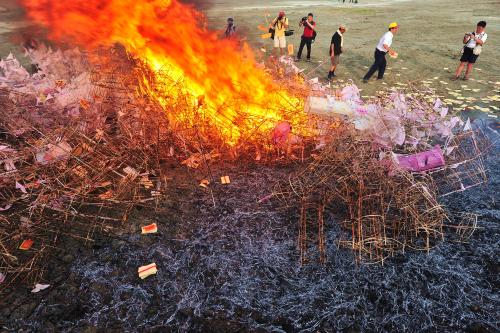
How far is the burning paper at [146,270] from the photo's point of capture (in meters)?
3.64

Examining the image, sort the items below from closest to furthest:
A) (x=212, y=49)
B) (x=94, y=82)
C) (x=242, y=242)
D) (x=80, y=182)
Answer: (x=242, y=242) < (x=80, y=182) < (x=212, y=49) < (x=94, y=82)

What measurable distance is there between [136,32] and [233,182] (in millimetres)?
3820

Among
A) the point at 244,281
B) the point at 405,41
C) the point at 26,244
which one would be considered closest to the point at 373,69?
the point at 405,41

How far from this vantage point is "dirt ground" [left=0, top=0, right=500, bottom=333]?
10.5 ft

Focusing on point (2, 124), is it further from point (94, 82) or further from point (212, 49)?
point (212, 49)

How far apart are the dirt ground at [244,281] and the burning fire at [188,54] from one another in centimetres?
179

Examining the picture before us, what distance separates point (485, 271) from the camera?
3721 mm

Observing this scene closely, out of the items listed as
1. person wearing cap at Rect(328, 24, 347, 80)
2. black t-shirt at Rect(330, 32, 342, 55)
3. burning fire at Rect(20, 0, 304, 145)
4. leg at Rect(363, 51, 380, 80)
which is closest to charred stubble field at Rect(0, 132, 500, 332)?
burning fire at Rect(20, 0, 304, 145)

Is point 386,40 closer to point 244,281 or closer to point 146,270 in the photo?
point 244,281

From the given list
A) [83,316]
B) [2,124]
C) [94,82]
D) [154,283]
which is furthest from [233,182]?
[2,124]

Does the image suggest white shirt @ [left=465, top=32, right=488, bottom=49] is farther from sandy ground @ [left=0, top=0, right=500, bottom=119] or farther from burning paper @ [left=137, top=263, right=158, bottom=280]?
burning paper @ [left=137, top=263, right=158, bottom=280]

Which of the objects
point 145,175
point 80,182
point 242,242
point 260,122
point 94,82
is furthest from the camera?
point 94,82

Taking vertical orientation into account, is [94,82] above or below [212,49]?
below

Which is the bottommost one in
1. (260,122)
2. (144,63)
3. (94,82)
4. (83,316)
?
(83,316)
